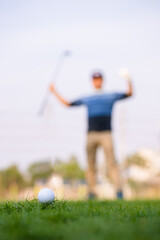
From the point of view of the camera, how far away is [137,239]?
1767 mm

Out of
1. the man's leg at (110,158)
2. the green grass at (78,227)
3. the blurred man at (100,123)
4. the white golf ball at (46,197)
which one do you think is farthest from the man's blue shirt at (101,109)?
the green grass at (78,227)

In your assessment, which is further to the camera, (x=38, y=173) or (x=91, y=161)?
(x=38, y=173)

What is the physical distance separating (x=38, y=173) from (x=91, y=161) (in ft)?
166

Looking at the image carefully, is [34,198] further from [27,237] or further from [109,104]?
[109,104]

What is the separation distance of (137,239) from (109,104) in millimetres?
5404

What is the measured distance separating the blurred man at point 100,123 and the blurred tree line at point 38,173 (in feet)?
103

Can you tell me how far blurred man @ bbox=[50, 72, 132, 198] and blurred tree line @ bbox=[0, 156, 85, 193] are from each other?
3134 centimetres

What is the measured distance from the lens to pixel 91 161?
7.23m

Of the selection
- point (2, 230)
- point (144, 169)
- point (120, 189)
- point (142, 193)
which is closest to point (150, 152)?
point (144, 169)

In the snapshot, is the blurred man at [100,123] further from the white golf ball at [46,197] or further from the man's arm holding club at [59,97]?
the white golf ball at [46,197]

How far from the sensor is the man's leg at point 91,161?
7086 mm

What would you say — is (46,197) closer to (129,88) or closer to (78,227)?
(78,227)

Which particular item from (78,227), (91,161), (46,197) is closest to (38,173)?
(91,161)

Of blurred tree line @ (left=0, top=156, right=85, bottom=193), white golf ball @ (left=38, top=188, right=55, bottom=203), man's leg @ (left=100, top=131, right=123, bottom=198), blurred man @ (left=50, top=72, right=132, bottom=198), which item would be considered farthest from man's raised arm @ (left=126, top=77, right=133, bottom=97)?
blurred tree line @ (left=0, top=156, right=85, bottom=193)
